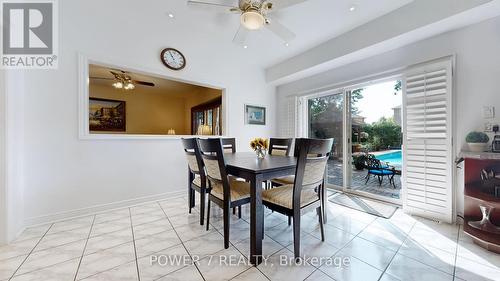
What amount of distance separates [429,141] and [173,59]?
3.73 metres

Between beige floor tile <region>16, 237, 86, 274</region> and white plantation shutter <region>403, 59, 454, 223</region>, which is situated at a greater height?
white plantation shutter <region>403, 59, 454, 223</region>

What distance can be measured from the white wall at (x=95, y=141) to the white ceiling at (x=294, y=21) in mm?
102

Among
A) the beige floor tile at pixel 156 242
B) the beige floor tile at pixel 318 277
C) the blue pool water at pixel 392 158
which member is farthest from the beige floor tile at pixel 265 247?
the blue pool water at pixel 392 158

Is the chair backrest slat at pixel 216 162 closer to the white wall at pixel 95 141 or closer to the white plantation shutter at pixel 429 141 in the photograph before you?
the white wall at pixel 95 141

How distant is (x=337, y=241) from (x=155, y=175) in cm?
263

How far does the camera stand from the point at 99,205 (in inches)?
99.7

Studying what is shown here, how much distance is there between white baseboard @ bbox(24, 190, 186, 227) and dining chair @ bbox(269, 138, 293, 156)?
69.6 inches

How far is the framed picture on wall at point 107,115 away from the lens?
4.93 m

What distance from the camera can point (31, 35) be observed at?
85.9 inches

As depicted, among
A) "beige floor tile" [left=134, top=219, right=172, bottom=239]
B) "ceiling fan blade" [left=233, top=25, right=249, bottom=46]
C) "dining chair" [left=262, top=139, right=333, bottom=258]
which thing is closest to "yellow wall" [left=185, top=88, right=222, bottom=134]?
"ceiling fan blade" [left=233, top=25, right=249, bottom=46]

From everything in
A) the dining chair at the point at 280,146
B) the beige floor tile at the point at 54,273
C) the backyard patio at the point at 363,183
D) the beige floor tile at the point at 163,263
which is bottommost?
the beige floor tile at the point at 163,263

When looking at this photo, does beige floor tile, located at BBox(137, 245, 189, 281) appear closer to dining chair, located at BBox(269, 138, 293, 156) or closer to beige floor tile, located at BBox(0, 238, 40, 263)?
beige floor tile, located at BBox(0, 238, 40, 263)

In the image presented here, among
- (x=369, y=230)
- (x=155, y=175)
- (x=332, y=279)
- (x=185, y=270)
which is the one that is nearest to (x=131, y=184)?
(x=155, y=175)

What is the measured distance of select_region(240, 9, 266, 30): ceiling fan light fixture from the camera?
1.88m
